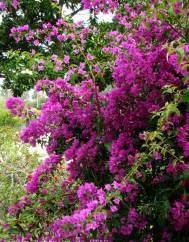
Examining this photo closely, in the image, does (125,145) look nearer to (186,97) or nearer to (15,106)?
(186,97)

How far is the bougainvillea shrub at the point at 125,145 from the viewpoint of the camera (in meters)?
2.33

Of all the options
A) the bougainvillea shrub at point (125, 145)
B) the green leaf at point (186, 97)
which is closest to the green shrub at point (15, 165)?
the bougainvillea shrub at point (125, 145)

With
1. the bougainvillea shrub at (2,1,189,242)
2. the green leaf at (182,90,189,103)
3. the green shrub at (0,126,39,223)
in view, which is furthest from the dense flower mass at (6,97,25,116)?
the green shrub at (0,126,39,223)

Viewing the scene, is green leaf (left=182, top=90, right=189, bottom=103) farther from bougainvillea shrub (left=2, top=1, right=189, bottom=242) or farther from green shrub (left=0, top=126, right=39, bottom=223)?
green shrub (left=0, top=126, right=39, bottom=223)

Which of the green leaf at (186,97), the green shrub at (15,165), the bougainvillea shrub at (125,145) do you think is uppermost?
the green leaf at (186,97)

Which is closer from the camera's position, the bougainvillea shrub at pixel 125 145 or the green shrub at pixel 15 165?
the bougainvillea shrub at pixel 125 145

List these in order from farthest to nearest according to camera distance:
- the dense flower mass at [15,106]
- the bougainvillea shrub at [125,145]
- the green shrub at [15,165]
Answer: the green shrub at [15,165]
the dense flower mass at [15,106]
the bougainvillea shrub at [125,145]

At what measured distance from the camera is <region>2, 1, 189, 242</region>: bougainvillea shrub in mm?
2328

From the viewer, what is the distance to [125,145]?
8.49 feet

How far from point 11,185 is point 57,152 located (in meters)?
2.29

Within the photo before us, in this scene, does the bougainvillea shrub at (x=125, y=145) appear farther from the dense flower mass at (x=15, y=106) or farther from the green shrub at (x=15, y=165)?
the green shrub at (x=15, y=165)

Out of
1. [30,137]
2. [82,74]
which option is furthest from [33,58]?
[30,137]

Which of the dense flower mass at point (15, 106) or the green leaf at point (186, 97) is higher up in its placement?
the green leaf at point (186, 97)

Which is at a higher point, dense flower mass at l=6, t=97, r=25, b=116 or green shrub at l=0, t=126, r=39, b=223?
dense flower mass at l=6, t=97, r=25, b=116
